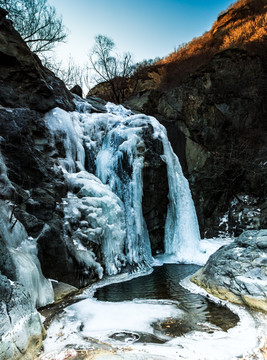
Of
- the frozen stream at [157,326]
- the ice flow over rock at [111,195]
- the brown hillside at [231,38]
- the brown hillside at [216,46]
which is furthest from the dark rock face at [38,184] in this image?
the brown hillside at [231,38]

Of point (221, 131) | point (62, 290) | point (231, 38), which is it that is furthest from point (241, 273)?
point (231, 38)

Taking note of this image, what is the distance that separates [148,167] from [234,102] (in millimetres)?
6929

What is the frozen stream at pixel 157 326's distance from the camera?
277cm

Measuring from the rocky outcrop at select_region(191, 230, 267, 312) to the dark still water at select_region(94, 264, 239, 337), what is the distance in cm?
41

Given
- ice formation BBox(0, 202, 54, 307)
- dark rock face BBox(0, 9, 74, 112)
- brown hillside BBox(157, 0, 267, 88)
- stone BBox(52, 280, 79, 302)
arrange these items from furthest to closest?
Answer: brown hillside BBox(157, 0, 267, 88), dark rock face BBox(0, 9, 74, 112), stone BBox(52, 280, 79, 302), ice formation BBox(0, 202, 54, 307)

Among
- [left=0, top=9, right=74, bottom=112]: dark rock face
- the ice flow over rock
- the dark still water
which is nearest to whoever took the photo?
the dark still water

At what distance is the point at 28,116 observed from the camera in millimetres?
7695

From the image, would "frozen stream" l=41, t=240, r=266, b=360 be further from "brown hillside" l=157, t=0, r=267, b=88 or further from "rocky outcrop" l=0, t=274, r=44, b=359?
"brown hillside" l=157, t=0, r=267, b=88

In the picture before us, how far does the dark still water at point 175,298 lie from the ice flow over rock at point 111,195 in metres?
0.94

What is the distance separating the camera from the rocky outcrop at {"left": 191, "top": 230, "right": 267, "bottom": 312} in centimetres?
422

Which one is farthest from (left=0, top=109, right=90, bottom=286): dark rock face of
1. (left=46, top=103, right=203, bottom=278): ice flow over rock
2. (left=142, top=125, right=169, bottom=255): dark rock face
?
(left=142, top=125, right=169, bottom=255): dark rock face

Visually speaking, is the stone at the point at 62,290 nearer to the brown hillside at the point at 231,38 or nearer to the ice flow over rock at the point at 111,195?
the ice flow over rock at the point at 111,195

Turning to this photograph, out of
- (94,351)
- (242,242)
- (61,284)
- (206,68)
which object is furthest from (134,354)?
(206,68)

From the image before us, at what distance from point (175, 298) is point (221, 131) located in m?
10.4
